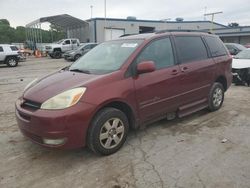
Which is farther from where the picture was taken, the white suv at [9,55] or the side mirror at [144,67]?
the white suv at [9,55]

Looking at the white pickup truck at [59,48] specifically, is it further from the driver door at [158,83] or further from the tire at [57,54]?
the driver door at [158,83]

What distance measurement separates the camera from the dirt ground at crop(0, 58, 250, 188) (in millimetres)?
3480

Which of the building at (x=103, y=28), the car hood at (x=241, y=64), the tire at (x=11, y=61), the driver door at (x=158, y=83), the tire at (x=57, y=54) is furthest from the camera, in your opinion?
the building at (x=103, y=28)

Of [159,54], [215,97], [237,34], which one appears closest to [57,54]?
[215,97]

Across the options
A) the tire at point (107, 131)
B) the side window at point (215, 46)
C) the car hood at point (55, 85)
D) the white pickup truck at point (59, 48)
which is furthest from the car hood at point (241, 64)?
the white pickup truck at point (59, 48)

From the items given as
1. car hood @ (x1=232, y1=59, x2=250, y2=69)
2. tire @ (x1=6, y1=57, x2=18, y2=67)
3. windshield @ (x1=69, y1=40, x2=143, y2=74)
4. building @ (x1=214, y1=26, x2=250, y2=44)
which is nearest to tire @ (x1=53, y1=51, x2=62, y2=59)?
tire @ (x1=6, y1=57, x2=18, y2=67)

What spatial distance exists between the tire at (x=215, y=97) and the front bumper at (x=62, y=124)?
3.26m

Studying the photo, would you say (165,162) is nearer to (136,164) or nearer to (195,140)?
(136,164)

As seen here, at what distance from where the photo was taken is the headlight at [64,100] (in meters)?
3.76

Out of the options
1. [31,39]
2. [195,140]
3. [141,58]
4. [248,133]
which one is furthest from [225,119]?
[31,39]

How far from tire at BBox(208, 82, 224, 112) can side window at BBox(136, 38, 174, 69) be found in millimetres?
1561

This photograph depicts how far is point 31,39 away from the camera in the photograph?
42500mm

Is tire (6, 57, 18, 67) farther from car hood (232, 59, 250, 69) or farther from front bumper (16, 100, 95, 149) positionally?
front bumper (16, 100, 95, 149)

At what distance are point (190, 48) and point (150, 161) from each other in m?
2.68
